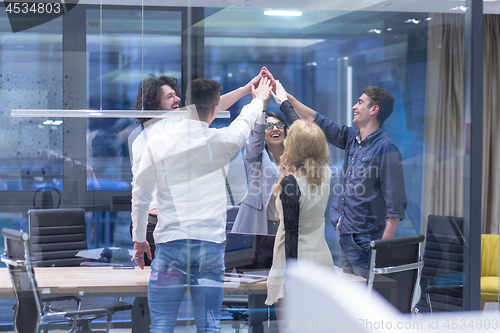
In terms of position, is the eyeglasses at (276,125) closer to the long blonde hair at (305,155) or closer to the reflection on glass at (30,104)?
the long blonde hair at (305,155)

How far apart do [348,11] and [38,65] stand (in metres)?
2.04

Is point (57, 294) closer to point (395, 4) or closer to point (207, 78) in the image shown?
point (207, 78)

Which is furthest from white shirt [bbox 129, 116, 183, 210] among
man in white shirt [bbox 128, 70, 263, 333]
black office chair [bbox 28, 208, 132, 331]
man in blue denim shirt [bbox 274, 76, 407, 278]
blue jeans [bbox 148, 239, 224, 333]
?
man in blue denim shirt [bbox 274, 76, 407, 278]

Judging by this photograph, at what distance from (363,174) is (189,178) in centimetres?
114

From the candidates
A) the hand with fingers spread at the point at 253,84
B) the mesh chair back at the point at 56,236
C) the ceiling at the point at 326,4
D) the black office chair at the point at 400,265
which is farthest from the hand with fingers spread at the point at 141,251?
the ceiling at the point at 326,4

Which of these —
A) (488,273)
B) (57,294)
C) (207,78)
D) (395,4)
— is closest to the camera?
(57,294)

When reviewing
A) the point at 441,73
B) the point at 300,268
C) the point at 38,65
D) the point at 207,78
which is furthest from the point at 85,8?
the point at 441,73

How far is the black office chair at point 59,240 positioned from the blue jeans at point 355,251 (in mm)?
1380

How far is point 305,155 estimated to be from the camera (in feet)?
8.59

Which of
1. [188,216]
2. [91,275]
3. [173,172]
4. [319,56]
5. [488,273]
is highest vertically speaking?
[319,56]

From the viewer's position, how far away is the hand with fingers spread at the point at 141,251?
113 inches

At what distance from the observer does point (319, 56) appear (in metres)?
3.08

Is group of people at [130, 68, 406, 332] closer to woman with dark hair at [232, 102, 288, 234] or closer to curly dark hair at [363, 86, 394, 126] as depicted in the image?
woman with dark hair at [232, 102, 288, 234]

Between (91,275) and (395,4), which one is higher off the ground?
(395,4)
